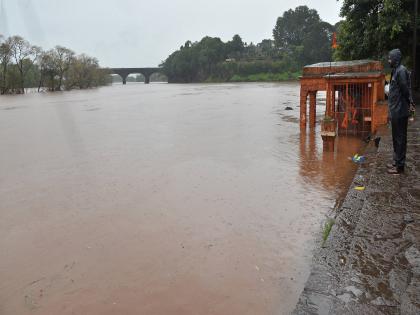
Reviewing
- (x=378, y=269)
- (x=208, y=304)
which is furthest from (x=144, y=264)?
(x=378, y=269)

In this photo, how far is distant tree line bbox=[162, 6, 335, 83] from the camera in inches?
3429

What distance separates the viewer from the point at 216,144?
13.4 metres

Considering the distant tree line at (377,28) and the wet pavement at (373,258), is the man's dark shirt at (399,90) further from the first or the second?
the distant tree line at (377,28)

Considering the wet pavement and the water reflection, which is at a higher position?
the wet pavement

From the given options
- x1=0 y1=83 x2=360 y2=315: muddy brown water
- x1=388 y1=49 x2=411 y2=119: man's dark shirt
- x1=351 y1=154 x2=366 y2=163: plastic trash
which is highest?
x1=388 y1=49 x2=411 y2=119: man's dark shirt

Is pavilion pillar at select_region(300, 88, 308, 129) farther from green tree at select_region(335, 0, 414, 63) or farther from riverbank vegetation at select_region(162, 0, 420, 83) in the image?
riverbank vegetation at select_region(162, 0, 420, 83)

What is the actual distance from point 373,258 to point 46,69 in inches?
2530

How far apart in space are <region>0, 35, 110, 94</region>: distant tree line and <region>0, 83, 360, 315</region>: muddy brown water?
4759cm

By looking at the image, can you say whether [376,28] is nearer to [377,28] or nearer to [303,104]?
[377,28]

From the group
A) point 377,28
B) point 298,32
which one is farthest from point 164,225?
point 298,32

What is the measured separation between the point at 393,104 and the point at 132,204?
184 inches

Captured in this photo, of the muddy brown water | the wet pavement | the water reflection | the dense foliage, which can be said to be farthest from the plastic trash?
the dense foliage

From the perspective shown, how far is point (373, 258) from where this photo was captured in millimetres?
3566

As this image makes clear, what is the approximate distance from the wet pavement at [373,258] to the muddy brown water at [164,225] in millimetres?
643
